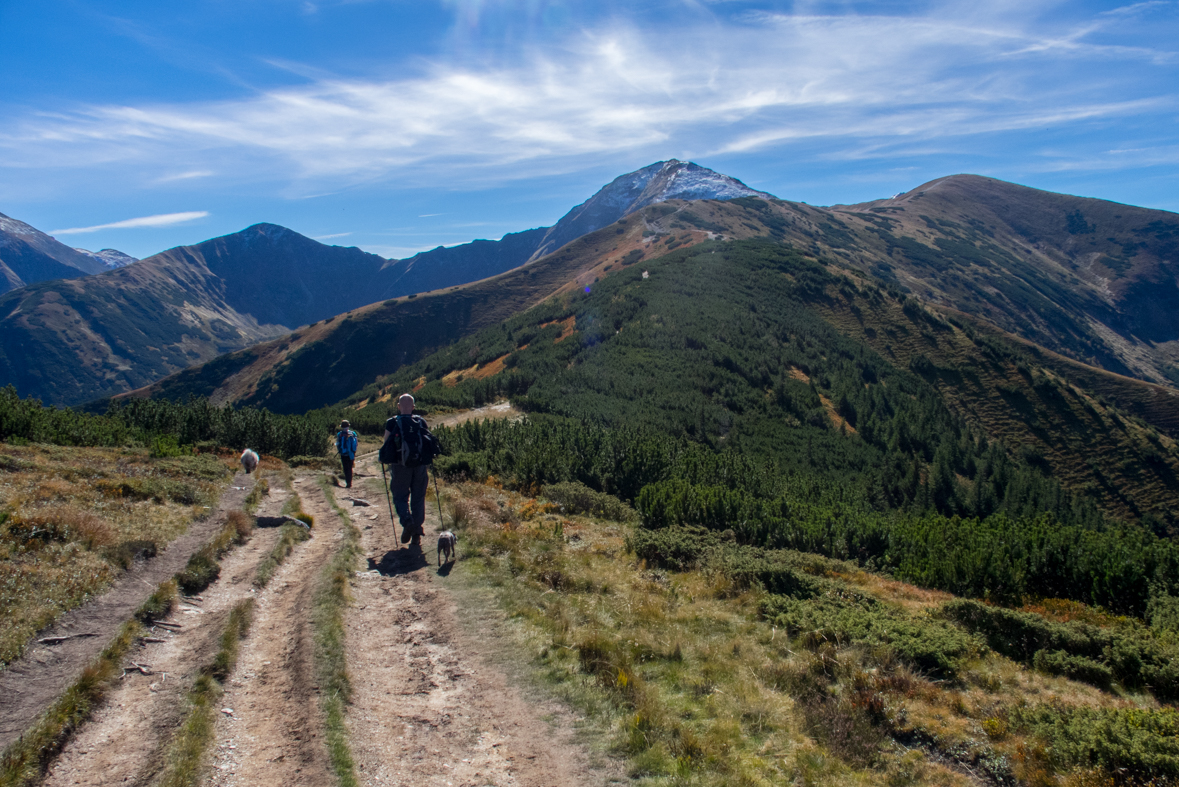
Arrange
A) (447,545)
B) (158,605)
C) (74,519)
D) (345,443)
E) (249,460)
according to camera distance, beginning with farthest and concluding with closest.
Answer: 1. (345,443)
2. (249,460)
3. (447,545)
4. (74,519)
5. (158,605)

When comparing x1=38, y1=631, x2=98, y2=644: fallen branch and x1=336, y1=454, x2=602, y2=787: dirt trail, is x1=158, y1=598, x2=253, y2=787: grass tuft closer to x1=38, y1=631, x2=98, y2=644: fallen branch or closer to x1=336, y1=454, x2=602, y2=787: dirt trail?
x1=336, y1=454, x2=602, y2=787: dirt trail

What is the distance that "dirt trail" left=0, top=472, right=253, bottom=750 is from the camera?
4.58m

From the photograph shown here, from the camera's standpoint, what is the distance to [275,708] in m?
5.17

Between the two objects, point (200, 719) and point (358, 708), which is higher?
point (200, 719)

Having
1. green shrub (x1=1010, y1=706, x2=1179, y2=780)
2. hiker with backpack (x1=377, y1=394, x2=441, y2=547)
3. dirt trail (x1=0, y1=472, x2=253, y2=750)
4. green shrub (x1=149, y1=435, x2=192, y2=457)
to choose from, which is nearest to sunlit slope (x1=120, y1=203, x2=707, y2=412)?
green shrub (x1=149, y1=435, x2=192, y2=457)

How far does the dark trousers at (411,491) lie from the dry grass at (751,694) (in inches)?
69.6

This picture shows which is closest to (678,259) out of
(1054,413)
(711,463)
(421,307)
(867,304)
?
(867,304)

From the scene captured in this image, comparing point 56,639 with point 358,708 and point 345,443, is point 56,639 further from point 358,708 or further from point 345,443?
point 345,443

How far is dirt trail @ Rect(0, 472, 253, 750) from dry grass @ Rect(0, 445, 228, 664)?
134 millimetres

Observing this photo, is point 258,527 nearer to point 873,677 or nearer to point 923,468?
point 873,677

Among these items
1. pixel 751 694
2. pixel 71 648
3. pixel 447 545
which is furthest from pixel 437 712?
pixel 447 545

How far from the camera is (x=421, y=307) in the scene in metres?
146

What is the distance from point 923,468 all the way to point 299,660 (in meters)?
52.5

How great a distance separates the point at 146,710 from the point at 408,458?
5.26 metres
